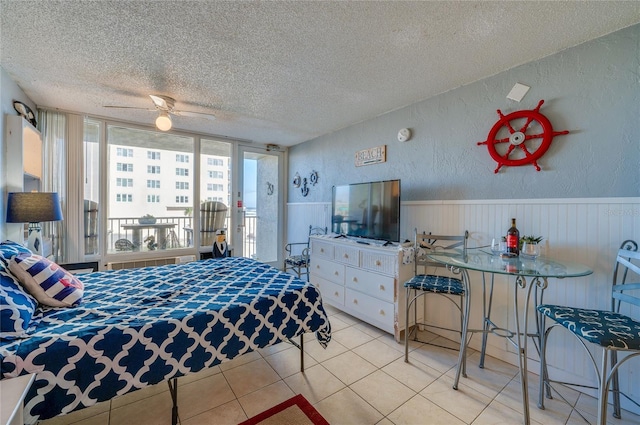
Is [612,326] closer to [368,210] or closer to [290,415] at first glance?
[290,415]

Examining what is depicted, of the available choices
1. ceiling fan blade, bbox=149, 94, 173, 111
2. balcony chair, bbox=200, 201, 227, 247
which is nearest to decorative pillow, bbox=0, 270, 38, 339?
ceiling fan blade, bbox=149, 94, 173, 111

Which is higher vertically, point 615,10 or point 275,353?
point 615,10

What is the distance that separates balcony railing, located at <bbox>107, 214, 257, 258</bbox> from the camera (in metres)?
3.63

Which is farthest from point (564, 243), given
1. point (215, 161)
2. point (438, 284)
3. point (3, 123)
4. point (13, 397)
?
point (3, 123)

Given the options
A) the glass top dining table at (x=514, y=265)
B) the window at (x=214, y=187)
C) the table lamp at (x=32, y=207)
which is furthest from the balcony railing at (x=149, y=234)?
the glass top dining table at (x=514, y=265)

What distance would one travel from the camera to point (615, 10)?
1527 mm

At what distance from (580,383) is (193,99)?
4.17 m

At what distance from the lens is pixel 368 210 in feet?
9.84

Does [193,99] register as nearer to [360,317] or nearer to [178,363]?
[178,363]

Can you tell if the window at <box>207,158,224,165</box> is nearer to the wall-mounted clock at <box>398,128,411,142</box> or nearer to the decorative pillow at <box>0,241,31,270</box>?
the decorative pillow at <box>0,241,31,270</box>

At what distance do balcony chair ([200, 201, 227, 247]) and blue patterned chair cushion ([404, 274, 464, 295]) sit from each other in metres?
3.25

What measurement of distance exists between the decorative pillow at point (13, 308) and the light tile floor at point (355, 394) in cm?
77

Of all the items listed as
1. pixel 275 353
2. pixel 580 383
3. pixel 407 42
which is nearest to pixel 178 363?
pixel 275 353

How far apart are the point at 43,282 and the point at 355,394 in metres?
2.08
